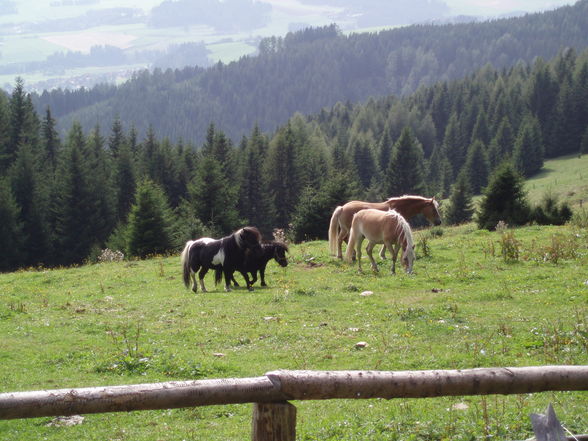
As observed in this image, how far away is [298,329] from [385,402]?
196 inches

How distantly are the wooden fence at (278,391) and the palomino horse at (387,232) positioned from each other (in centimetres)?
1382

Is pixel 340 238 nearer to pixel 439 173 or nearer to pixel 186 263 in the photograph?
pixel 186 263

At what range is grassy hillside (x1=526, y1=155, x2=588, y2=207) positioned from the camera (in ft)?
188

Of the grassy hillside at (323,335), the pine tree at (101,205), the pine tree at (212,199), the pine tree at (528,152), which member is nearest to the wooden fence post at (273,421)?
the grassy hillside at (323,335)

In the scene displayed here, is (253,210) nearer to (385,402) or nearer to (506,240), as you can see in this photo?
(506,240)

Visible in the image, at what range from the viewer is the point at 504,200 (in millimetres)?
32031

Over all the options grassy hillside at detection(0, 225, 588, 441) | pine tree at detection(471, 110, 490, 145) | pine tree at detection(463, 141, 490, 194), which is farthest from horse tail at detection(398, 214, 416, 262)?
pine tree at detection(471, 110, 490, 145)

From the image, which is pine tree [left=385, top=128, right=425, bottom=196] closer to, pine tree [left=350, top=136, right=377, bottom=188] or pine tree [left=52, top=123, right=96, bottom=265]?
pine tree [left=350, top=136, right=377, bottom=188]

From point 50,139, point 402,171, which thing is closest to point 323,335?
point 50,139

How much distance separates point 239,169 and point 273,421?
82.2m

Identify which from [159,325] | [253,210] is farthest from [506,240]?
[253,210]

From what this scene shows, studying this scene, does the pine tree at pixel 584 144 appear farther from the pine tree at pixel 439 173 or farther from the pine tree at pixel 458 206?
the pine tree at pixel 458 206

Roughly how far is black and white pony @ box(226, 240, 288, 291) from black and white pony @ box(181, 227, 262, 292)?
0.54ft

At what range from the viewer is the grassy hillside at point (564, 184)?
57178 mm
